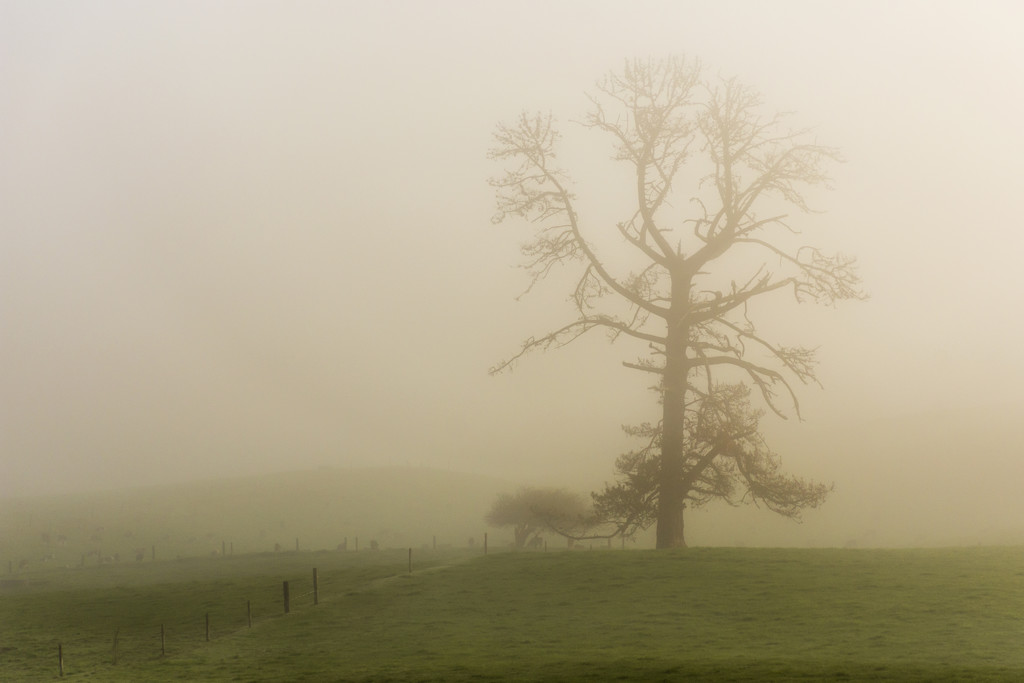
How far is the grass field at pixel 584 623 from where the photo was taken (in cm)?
2372

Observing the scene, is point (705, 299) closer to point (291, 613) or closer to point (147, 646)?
point (291, 613)

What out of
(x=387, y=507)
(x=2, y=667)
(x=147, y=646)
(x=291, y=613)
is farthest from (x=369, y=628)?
(x=387, y=507)

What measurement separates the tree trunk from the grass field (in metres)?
1.39

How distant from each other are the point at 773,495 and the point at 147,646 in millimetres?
22756

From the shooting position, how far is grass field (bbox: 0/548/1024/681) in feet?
77.8

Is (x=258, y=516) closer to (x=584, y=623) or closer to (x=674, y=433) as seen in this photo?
(x=674, y=433)

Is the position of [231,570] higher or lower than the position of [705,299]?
lower

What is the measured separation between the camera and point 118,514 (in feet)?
519

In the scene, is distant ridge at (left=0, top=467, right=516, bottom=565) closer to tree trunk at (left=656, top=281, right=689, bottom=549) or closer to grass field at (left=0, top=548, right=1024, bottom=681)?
grass field at (left=0, top=548, right=1024, bottom=681)

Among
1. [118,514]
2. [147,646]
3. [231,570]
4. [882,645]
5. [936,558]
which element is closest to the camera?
[882,645]

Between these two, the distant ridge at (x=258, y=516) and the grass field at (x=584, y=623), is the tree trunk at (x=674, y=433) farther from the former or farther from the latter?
the distant ridge at (x=258, y=516)

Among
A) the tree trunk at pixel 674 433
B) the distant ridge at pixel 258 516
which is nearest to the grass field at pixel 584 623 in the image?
the tree trunk at pixel 674 433

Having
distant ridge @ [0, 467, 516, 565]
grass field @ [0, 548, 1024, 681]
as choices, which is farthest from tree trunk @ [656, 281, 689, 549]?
distant ridge @ [0, 467, 516, 565]

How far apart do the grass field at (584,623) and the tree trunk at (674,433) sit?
1393 millimetres
